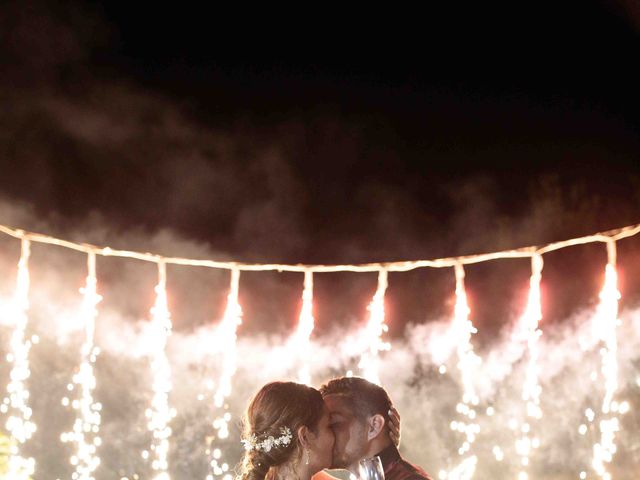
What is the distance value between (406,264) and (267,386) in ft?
7.72

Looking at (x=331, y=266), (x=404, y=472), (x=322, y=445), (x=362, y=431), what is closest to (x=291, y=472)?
(x=322, y=445)

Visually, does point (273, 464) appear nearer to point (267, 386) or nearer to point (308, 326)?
point (267, 386)

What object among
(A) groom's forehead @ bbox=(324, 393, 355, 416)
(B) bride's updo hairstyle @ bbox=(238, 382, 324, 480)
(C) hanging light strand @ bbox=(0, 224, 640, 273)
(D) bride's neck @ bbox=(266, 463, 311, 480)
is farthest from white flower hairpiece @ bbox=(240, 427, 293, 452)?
→ (C) hanging light strand @ bbox=(0, 224, 640, 273)

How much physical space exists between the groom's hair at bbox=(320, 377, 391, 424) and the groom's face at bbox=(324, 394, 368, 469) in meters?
0.03

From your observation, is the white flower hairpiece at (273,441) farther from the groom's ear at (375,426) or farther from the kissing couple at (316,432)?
the groom's ear at (375,426)

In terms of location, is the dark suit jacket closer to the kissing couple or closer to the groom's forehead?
the kissing couple

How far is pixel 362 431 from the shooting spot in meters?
2.64

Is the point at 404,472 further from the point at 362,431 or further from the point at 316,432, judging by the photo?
the point at 316,432

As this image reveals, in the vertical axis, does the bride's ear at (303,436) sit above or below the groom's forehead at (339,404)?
below

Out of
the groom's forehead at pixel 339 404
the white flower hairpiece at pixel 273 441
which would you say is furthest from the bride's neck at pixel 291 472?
the groom's forehead at pixel 339 404

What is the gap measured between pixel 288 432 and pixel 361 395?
0.32 metres

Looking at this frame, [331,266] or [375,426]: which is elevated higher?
[331,266]

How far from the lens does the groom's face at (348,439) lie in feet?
8.62

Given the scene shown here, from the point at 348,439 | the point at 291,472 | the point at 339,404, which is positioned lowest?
the point at 291,472
